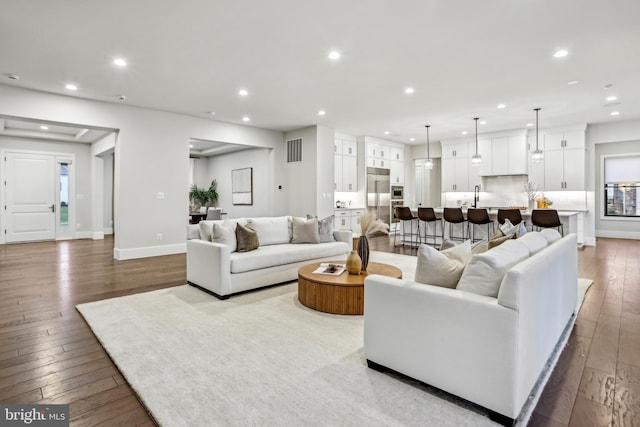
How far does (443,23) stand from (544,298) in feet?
8.71

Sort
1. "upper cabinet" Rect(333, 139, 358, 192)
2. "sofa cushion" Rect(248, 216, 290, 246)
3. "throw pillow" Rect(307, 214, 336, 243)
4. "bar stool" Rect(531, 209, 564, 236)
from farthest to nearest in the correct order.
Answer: "upper cabinet" Rect(333, 139, 358, 192) → "bar stool" Rect(531, 209, 564, 236) → "throw pillow" Rect(307, 214, 336, 243) → "sofa cushion" Rect(248, 216, 290, 246)

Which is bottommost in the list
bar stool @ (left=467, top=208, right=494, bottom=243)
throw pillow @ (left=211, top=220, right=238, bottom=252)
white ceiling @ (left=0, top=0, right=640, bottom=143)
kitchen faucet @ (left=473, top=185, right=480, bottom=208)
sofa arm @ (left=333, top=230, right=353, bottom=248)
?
sofa arm @ (left=333, top=230, right=353, bottom=248)

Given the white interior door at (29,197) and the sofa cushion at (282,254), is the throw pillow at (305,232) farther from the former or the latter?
the white interior door at (29,197)

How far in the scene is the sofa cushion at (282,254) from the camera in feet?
12.3

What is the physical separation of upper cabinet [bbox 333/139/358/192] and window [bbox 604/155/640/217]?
6202 mm

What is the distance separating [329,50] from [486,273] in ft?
10.1

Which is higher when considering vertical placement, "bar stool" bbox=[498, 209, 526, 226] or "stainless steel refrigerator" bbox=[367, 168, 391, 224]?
"stainless steel refrigerator" bbox=[367, 168, 391, 224]

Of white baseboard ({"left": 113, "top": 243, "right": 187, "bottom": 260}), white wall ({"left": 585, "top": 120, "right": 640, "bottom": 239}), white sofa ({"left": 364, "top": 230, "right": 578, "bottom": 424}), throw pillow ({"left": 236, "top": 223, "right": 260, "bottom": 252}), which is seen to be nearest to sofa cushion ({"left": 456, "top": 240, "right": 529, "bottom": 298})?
white sofa ({"left": 364, "top": 230, "right": 578, "bottom": 424})

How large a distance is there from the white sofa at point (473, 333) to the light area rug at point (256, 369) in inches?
5.8

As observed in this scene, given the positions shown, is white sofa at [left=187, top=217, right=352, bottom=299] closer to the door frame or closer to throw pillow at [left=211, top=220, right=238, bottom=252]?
throw pillow at [left=211, top=220, right=238, bottom=252]

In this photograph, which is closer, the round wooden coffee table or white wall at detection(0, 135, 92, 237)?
the round wooden coffee table

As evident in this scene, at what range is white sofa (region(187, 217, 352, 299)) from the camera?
364 centimetres

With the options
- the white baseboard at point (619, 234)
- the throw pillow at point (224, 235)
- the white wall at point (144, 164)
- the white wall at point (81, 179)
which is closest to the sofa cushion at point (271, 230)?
the throw pillow at point (224, 235)

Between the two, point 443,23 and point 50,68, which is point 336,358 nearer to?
point 443,23
